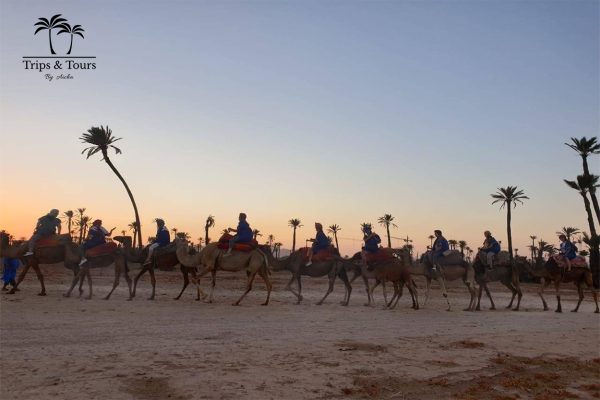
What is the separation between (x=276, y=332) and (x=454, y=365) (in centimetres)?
379

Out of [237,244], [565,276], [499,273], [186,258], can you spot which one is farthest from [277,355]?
[565,276]

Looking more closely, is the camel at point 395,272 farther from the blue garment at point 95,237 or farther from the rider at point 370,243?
the blue garment at point 95,237

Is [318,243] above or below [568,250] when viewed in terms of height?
above

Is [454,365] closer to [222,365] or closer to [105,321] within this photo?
[222,365]

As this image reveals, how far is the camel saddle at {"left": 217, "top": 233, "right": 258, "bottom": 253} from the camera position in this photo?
16.9 meters

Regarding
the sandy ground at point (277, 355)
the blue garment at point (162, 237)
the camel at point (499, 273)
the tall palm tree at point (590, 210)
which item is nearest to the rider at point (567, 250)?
the camel at point (499, 273)

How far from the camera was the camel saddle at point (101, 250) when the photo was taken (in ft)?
55.5

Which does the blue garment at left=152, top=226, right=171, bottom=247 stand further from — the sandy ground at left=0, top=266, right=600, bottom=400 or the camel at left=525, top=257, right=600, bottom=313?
the camel at left=525, top=257, right=600, bottom=313

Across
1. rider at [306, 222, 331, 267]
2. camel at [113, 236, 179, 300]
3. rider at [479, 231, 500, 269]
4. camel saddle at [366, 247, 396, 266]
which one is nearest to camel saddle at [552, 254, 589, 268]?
rider at [479, 231, 500, 269]

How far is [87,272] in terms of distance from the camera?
1673 centimetres

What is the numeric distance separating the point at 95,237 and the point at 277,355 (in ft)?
36.7

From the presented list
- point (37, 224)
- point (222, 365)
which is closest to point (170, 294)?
point (37, 224)

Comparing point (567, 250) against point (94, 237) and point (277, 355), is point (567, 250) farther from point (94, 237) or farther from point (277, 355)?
point (94, 237)

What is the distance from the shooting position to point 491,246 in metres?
19.9
